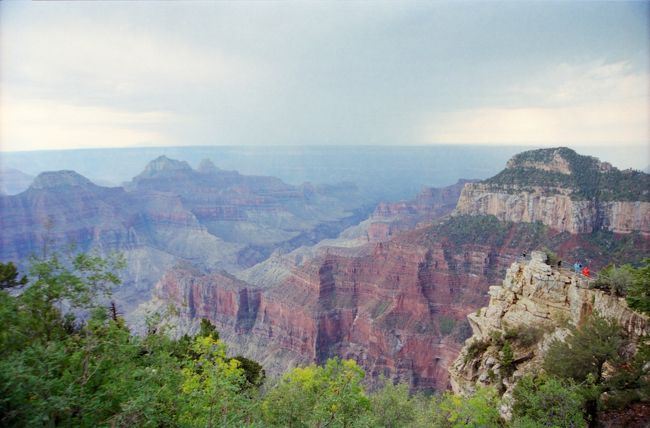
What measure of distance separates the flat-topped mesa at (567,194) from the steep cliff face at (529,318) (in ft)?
123

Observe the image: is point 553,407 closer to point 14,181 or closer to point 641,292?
point 641,292

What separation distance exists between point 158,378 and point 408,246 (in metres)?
64.6

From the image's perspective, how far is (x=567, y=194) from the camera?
186ft

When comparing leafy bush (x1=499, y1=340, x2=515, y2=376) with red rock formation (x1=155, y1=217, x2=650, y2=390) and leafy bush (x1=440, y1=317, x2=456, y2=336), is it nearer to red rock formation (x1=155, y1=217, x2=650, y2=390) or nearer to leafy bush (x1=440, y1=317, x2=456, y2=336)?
red rock formation (x1=155, y1=217, x2=650, y2=390)

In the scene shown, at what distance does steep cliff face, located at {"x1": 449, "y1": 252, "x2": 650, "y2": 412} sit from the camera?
18.4 meters

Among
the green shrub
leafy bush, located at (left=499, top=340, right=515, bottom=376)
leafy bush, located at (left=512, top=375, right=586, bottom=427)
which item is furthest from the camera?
the green shrub

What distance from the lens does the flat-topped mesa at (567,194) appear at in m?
51.3

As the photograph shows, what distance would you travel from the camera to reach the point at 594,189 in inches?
2181

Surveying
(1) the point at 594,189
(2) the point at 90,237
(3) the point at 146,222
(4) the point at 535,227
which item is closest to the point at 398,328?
(4) the point at 535,227

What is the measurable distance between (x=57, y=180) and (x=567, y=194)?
155 meters

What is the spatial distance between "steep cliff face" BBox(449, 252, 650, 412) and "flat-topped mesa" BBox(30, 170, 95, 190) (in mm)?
149432

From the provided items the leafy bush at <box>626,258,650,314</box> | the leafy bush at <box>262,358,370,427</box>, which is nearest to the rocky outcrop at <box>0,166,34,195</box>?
the leafy bush at <box>262,358,370,427</box>

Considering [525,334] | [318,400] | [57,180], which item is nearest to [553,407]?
[525,334]

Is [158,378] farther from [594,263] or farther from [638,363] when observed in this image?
[594,263]
